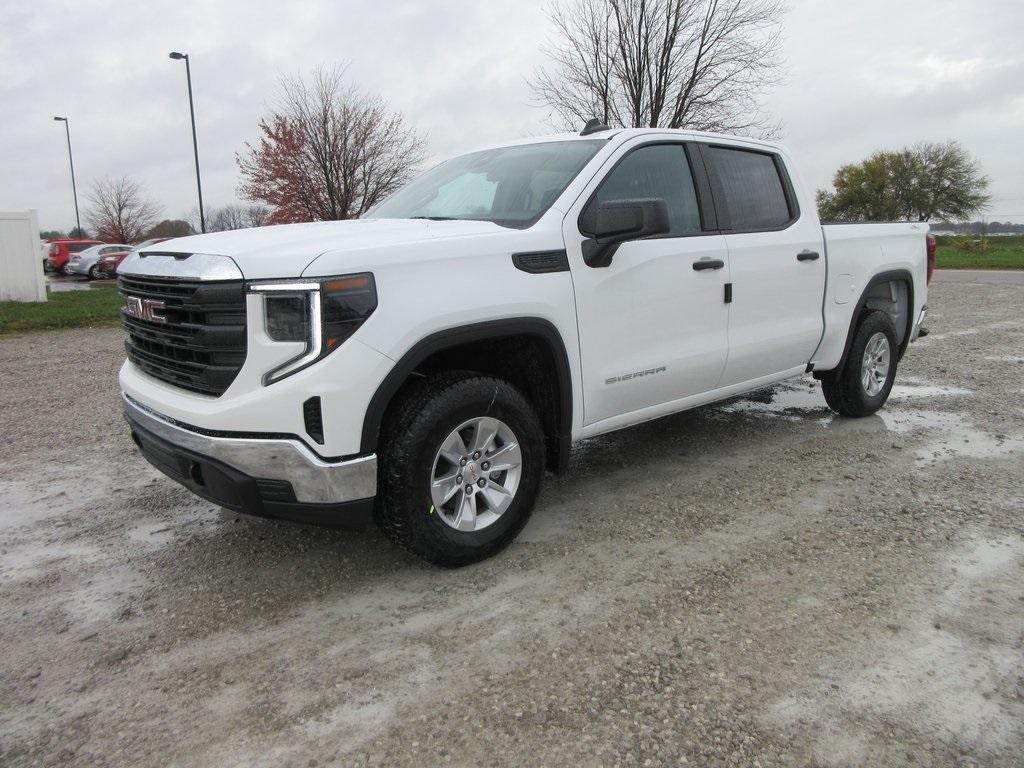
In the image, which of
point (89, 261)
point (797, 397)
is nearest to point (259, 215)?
point (89, 261)

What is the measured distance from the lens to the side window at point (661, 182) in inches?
151

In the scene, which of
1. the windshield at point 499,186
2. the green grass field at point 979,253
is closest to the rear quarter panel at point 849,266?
the windshield at point 499,186

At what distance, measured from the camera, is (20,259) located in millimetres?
14844

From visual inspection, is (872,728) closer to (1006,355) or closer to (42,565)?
(42,565)

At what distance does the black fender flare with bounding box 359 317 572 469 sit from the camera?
287 cm

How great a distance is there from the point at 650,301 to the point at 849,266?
214cm

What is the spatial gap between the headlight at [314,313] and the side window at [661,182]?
1502 mm

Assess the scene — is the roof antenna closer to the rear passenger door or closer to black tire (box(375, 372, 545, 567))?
the rear passenger door

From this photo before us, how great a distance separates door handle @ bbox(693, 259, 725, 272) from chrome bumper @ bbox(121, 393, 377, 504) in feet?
6.86

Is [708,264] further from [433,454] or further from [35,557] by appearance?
[35,557]

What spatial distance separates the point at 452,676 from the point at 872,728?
131 centimetres

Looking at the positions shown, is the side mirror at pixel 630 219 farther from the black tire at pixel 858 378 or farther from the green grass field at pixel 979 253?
the green grass field at pixel 979 253

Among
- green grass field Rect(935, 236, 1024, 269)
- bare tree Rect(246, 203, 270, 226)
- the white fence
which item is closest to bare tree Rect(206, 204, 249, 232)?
bare tree Rect(246, 203, 270, 226)

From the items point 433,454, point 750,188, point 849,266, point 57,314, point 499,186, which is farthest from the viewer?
point 57,314
